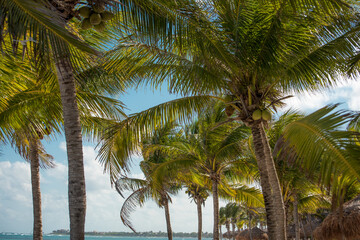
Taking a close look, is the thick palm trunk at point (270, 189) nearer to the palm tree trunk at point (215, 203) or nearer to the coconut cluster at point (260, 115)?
the coconut cluster at point (260, 115)

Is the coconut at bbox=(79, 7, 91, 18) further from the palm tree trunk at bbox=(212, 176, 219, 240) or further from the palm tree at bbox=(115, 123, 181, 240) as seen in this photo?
the palm tree trunk at bbox=(212, 176, 219, 240)

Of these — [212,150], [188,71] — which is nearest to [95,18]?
[188,71]

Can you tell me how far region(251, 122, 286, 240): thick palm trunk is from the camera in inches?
227

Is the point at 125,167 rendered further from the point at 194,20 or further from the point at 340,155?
the point at 340,155

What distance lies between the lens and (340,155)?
3266 millimetres

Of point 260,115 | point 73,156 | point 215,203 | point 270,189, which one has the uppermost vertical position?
point 260,115

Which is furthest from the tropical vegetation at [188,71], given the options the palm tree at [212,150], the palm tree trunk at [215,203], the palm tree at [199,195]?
the palm tree at [199,195]

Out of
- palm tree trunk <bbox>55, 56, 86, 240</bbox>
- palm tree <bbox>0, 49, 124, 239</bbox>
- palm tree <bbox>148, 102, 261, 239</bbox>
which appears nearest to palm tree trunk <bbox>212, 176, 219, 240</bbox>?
palm tree <bbox>148, 102, 261, 239</bbox>

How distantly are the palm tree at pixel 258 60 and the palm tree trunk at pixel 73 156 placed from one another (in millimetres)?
1523

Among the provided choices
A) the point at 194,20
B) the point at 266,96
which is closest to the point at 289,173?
the point at 266,96

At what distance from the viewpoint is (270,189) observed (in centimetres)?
609

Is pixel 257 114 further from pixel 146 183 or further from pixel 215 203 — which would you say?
pixel 146 183

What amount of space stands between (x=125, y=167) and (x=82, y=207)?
249cm

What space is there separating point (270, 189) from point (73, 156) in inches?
142
